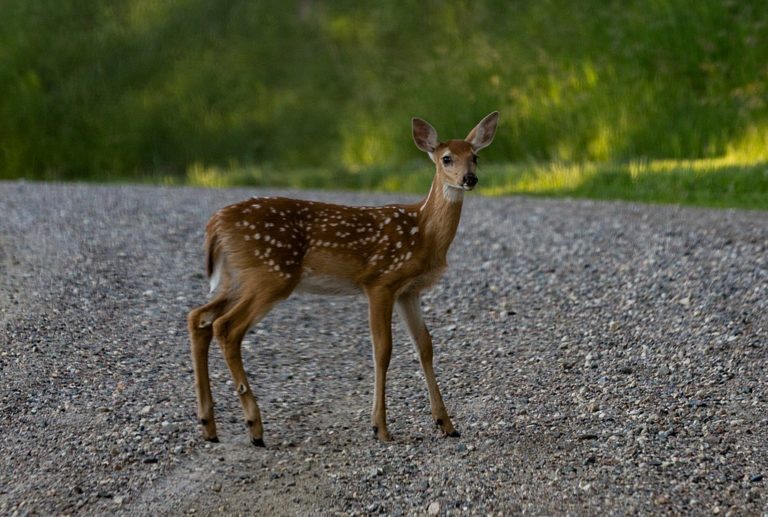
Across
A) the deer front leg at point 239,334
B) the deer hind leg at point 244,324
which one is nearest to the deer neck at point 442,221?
the deer hind leg at point 244,324

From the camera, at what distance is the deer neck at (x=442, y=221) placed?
626 centimetres

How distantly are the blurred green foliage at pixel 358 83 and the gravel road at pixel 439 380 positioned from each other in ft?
22.1

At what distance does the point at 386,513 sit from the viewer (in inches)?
213

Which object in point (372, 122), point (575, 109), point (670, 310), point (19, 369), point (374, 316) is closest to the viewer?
point (374, 316)

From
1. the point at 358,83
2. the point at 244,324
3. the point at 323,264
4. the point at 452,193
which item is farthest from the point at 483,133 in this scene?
the point at 358,83

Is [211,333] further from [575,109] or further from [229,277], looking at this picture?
[575,109]

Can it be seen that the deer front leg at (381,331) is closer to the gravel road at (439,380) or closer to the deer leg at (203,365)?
the gravel road at (439,380)

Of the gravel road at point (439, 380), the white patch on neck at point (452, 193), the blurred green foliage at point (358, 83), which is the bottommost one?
the blurred green foliage at point (358, 83)

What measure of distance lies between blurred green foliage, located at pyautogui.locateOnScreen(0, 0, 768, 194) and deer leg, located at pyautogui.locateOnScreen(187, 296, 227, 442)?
11.0 meters

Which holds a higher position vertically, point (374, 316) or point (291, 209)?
point (291, 209)

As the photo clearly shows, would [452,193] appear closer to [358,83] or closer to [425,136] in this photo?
[425,136]

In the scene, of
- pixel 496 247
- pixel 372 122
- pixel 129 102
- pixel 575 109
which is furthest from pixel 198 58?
pixel 496 247

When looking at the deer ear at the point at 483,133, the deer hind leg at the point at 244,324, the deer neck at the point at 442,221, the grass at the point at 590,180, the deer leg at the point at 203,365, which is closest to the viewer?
the deer hind leg at the point at 244,324

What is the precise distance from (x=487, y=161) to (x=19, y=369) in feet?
45.0
